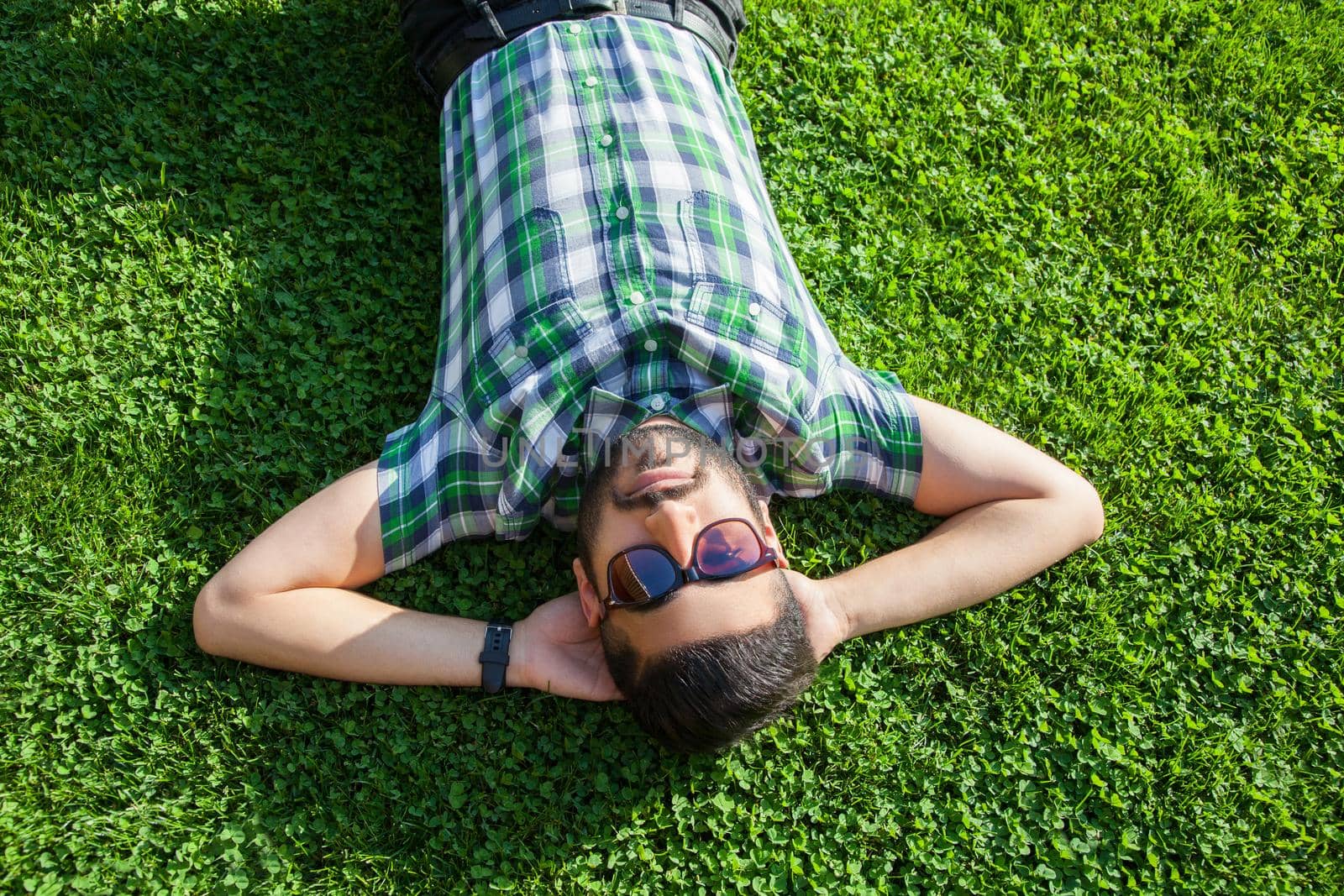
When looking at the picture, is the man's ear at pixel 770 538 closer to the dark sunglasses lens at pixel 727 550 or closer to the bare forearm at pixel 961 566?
the dark sunglasses lens at pixel 727 550

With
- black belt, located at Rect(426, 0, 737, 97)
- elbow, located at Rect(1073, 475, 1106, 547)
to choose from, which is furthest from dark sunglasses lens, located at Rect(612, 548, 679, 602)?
black belt, located at Rect(426, 0, 737, 97)

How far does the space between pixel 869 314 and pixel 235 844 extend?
11.6ft

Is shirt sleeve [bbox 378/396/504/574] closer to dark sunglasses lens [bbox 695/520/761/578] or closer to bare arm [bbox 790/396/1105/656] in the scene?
dark sunglasses lens [bbox 695/520/761/578]

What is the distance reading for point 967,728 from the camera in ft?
12.8

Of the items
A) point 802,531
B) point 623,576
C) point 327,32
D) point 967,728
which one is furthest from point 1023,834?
point 327,32

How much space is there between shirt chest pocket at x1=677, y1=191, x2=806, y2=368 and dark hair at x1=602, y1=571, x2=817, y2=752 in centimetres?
93

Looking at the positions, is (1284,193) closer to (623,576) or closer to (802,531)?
(802,531)

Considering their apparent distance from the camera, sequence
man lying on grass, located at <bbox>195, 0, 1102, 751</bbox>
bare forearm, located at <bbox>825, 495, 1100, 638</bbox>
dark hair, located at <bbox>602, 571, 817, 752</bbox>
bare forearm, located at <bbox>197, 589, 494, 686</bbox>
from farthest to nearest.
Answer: bare forearm, located at <bbox>825, 495, 1100, 638</bbox>
bare forearm, located at <bbox>197, 589, 494, 686</bbox>
man lying on grass, located at <bbox>195, 0, 1102, 751</bbox>
dark hair, located at <bbox>602, 571, 817, 752</bbox>

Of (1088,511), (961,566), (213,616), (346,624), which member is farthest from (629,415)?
(1088,511)

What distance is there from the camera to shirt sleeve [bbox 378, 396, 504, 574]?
354 cm

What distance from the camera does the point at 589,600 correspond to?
339cm

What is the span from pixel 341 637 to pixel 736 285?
198cm

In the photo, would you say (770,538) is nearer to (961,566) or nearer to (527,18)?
(961,566)

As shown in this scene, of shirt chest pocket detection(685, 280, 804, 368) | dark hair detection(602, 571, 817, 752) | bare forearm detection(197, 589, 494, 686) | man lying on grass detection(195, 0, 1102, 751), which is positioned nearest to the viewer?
dark hair detection(602, 571, 817, 752)
